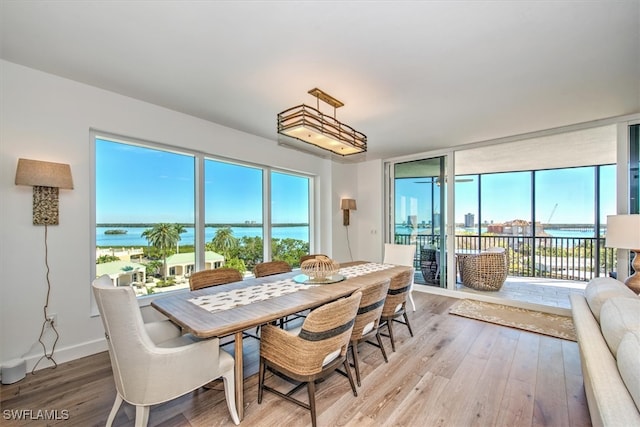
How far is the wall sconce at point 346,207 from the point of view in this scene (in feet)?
17.7

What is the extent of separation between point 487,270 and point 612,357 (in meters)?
3.88

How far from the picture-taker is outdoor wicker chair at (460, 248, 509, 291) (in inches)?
190

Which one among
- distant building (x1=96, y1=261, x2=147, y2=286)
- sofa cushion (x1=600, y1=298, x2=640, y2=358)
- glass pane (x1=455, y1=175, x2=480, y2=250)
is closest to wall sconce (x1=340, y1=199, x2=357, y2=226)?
glass pane (x1=455, y1=175, x2=480, y2=250)

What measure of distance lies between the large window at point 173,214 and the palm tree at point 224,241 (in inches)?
0.5

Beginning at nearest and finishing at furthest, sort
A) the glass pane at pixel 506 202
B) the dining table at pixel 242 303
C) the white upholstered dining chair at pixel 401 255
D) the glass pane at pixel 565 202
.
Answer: the dining table at pixel 242 303
the white upholstered dining chair at pixel 401 255
the glass pane at pixel 565 202
the glass pane at pixel 506 202

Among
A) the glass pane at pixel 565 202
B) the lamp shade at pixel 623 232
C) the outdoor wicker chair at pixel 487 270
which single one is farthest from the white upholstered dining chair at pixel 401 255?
the glass pane at pixel 565 202

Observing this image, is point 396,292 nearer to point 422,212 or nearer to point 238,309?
point 238,309

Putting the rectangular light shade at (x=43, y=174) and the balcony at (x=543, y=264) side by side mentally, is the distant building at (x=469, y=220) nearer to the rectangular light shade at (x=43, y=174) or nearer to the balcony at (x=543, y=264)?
the balcony at (x=543, y=264)

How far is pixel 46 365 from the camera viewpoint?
2354 millimetres

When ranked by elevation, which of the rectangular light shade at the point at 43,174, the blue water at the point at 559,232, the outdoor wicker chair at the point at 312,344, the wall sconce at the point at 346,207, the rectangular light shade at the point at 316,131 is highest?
the rectangular light shade at the point at 316,131

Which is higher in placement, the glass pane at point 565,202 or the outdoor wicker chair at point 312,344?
the glass pane at point 565,202

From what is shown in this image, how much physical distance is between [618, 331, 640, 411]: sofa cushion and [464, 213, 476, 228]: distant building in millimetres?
6022

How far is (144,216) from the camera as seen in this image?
122 inches

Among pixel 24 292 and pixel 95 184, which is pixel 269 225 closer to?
pixel 95 184
